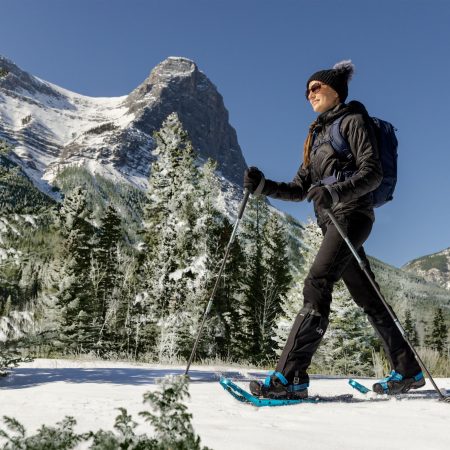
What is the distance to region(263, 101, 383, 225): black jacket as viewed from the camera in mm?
3324

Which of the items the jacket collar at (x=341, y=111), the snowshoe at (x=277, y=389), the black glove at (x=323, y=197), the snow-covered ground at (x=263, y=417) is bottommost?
the snow-covered ground at (x=263, y=417)

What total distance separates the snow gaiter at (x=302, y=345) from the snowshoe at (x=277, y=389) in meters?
0.04

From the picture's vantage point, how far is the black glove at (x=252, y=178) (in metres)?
3.90

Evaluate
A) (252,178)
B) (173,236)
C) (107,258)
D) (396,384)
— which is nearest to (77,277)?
(107,258)

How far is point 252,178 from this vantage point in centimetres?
392

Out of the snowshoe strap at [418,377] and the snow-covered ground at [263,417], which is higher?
the snowshoe strap at [418,377]

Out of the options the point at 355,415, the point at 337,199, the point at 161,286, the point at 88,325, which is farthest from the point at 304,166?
the point at 88,325

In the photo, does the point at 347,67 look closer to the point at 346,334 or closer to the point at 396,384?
the point at 396,384

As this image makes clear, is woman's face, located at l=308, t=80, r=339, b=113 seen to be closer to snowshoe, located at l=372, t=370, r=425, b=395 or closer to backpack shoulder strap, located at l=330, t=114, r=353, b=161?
backpack shoulder strap, located at l=330, t=114, r=353, b=161

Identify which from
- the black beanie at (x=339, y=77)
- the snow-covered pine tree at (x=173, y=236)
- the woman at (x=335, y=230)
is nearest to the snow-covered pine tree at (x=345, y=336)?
the snow-covered pine tree at (x=173, y=236)

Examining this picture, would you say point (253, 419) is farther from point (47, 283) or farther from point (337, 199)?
point (47, 283)

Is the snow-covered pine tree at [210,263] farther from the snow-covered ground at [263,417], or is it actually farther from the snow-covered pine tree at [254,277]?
the snow-covered ground at [263,417]

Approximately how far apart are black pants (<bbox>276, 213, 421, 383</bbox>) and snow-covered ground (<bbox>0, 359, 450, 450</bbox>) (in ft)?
1.16

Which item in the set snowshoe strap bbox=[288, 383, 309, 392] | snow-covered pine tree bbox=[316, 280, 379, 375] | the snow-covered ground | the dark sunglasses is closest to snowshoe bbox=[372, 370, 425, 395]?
the snow-covered ground
